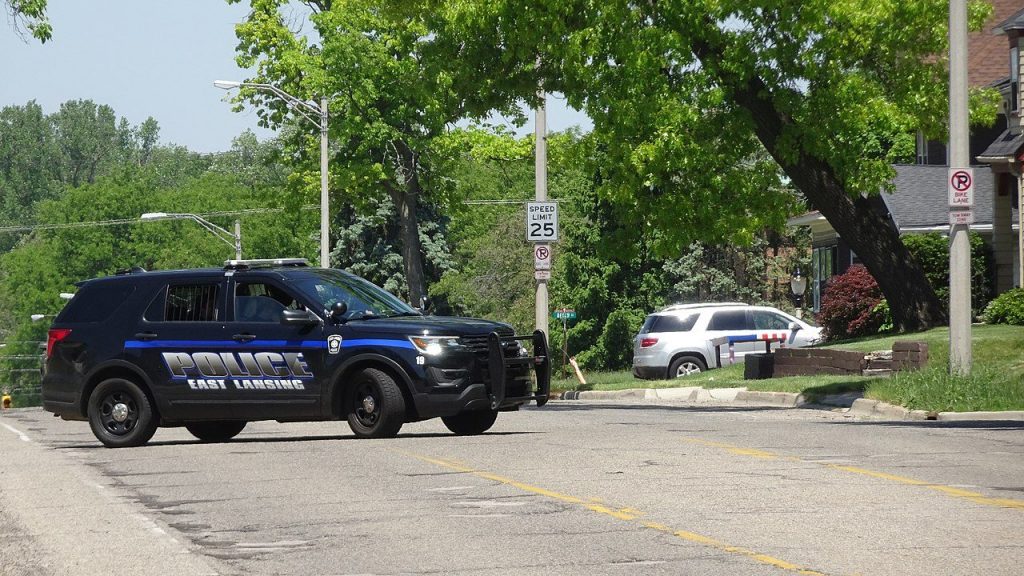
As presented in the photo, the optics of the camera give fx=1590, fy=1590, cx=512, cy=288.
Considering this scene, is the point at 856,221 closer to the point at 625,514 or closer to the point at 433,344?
the point at 433,344

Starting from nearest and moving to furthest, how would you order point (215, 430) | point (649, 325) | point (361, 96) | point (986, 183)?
point (215, 430) < point (649, 325) < point (986, 183) < point (361, 96)

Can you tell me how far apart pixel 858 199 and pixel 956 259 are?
8.14 metres

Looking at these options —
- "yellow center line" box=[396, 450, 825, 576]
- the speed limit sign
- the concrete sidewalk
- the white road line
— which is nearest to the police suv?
"yellow center line" box=[396, 450, 825, 576]

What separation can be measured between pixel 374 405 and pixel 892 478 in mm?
6339

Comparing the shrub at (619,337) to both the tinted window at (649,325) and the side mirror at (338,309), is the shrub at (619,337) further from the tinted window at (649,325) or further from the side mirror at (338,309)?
the side mirror at (338,309)

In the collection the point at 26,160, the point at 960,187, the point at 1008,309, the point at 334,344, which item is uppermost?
the point at 26,160

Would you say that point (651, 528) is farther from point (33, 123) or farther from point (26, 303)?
point (33, 123)

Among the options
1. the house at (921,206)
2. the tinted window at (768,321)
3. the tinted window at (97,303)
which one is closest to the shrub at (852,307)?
the tinted window at (768,321)

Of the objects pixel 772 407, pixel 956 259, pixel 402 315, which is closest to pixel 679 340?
pixel 772 407

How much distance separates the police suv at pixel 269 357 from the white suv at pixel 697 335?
18.5 m

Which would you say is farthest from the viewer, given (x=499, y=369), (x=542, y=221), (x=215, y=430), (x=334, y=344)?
(x=542, y=221)

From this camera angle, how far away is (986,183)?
42.5 metres

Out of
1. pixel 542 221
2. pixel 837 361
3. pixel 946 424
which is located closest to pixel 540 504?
pixel 946 424

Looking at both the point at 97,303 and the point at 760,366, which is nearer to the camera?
the point at 97,303
